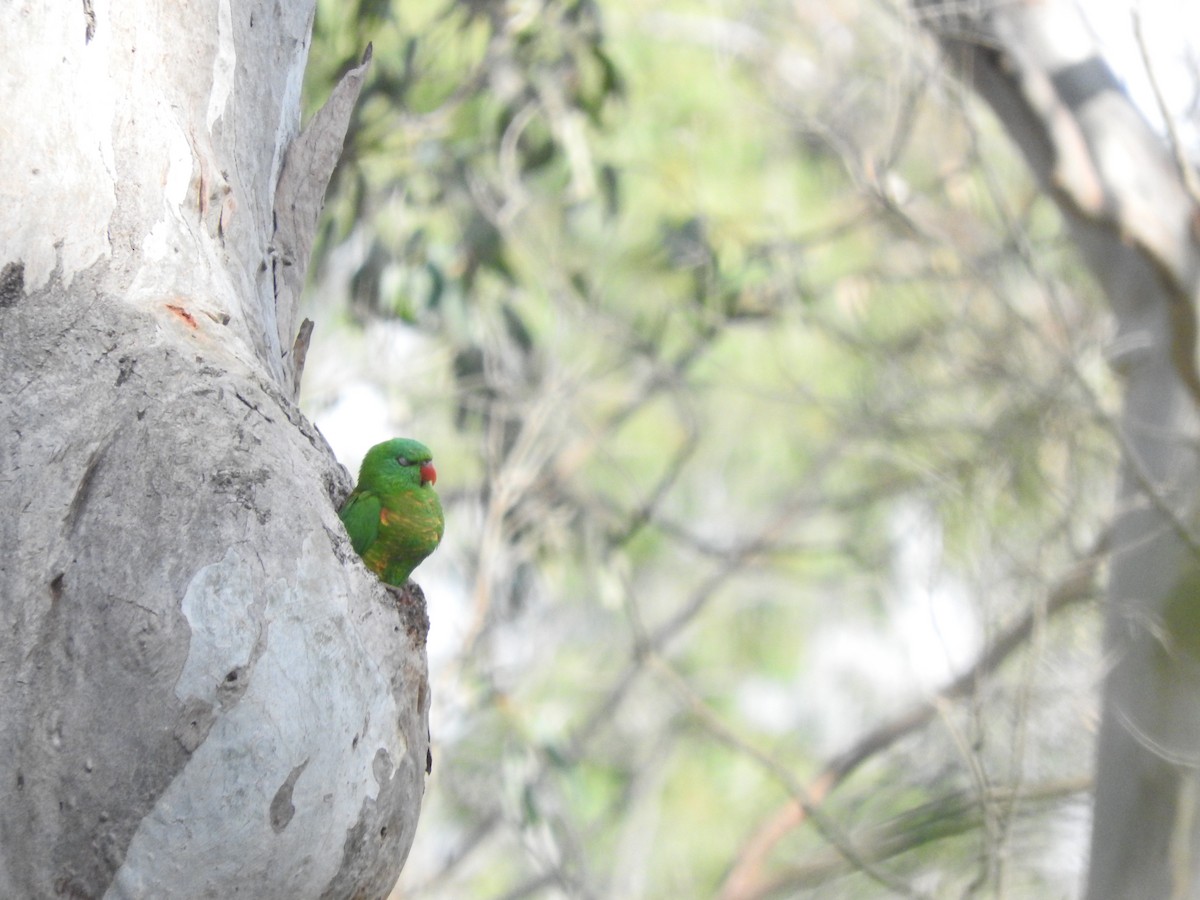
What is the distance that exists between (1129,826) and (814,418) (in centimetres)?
391

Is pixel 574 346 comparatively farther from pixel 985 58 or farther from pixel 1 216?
pixel 1 216

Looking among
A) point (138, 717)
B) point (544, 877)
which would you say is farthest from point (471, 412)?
point (138, 717)

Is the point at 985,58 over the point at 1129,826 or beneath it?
over

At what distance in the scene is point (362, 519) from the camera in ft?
6.12

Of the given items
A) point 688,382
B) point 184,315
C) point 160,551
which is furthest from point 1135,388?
point 160,551

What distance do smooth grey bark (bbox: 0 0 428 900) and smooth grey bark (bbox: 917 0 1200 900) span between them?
9.42 feet

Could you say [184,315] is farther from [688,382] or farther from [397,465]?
[688,382]

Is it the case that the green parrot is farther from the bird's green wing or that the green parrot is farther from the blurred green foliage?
the blurred green foliage

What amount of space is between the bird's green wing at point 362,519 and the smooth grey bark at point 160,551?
48 mm

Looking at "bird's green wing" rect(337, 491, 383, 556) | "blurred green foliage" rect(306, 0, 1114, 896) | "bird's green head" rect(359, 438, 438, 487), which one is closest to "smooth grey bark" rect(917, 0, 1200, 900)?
"blurred green foliage" rect(306, 0, 1114, 896)

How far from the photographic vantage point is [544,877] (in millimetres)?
5285

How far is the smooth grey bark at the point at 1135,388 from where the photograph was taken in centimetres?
391

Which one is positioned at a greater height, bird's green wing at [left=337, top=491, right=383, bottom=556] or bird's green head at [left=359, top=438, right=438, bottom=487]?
bird's green head at [left=359, top=438, right=438, bottom=487]

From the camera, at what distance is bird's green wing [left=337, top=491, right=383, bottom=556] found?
1857mm
